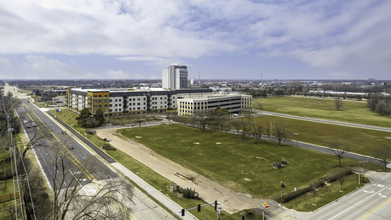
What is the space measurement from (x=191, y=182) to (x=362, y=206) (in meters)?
29.2

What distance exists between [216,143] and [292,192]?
118ft

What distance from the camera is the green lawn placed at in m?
46.0

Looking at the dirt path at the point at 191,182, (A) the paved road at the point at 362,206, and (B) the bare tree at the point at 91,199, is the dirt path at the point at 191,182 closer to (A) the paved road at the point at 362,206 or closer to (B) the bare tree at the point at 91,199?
(A) the paved road at the point at 362,206

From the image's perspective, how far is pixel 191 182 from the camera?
45.9m

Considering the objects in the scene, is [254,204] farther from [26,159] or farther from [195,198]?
[26,159]

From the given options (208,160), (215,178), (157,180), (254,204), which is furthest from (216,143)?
(254,204)

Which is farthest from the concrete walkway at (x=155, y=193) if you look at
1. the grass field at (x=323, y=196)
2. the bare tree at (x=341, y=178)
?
the bare tree at (x=341, y=178)

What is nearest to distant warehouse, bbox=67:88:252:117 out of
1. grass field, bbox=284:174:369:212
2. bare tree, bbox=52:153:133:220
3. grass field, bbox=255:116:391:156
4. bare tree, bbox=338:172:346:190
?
grass field, bbox=255:116:391:156

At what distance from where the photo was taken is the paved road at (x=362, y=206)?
33812 millimetres

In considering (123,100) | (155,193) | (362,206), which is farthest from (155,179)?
(123,100)

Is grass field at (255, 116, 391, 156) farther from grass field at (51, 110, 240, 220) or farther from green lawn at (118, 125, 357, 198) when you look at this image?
grass field at (51, 110, 240, 220)

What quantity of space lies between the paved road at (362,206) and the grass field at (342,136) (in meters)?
27.4

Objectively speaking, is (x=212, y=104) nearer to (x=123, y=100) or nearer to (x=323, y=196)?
(x=123, y=100)

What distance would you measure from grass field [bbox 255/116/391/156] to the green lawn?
14.4 metres
